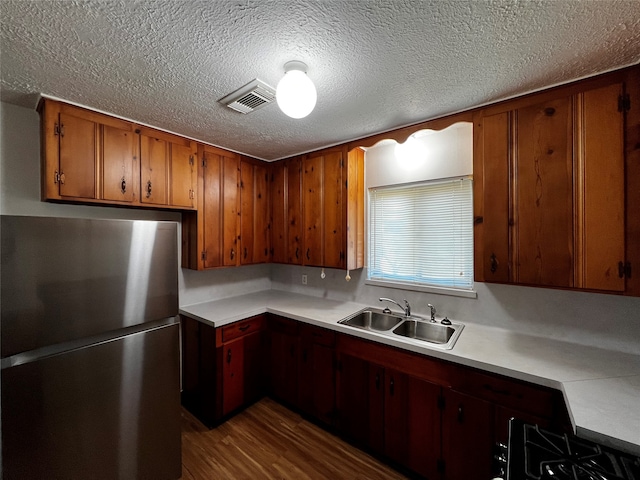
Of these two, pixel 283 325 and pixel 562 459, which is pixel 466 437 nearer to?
pixel 562 459

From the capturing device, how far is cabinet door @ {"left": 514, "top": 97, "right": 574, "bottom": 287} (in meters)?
1.42

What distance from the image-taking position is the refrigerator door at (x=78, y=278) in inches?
45.3

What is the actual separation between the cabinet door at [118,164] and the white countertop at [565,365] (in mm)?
1151

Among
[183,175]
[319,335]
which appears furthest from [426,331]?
[183,175]

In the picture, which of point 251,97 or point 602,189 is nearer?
point 602,189

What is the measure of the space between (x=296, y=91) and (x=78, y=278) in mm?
1434

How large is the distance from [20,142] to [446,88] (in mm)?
2753

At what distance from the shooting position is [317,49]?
1.20m

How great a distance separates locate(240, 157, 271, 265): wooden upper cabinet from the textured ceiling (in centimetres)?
105

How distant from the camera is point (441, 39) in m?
1.14

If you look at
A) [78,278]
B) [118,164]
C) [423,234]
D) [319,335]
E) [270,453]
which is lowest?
[270,453]

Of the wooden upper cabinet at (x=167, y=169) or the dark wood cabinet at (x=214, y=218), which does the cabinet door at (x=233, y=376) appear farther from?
the wooden upper cabinet at (x=167, y=169)

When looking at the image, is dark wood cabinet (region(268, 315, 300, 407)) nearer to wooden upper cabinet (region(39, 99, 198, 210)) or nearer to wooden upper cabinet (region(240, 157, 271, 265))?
wooden upper cabinet (region(240, 157, 271, 265))

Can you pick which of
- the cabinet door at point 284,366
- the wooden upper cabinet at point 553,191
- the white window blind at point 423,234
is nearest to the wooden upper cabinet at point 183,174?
the cabinet door at point 284,366
